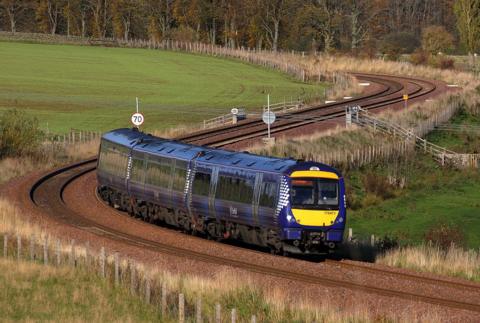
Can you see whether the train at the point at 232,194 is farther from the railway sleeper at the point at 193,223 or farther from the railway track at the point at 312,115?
the railway track at the point at 312,115

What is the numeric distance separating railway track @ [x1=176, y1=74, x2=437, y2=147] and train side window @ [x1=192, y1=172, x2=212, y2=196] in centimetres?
2286

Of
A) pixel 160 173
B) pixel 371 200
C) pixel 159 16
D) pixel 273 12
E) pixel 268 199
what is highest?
pixel 268 199

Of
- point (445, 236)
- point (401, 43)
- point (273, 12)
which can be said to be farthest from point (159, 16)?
point (445, 236)

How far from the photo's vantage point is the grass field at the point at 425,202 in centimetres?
5006

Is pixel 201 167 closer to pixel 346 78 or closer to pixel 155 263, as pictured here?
pixel 155 263

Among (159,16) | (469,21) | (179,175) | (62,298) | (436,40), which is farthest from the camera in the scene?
(159,16)

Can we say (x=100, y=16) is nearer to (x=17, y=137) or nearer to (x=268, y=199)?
(x=17, y=137)

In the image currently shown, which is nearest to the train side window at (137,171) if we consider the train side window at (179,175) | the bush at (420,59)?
the train side window at (179,175)

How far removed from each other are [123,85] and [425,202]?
50.7 meters

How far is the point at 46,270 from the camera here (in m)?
29.0

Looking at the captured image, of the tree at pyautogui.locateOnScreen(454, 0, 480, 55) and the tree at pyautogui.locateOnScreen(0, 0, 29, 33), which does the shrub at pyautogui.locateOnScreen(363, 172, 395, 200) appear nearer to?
the tree at pyautogui.locateOnScreen(454, 0, 480, 55)

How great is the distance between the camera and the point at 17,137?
59.2 metres

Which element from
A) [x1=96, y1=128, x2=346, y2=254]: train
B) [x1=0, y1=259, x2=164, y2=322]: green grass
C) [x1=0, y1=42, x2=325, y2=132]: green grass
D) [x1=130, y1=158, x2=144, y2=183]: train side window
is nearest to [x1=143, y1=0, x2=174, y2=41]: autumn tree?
[x1=0, y1=42, x2=325, y2=132]: green grass

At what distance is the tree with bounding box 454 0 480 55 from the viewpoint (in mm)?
113812
